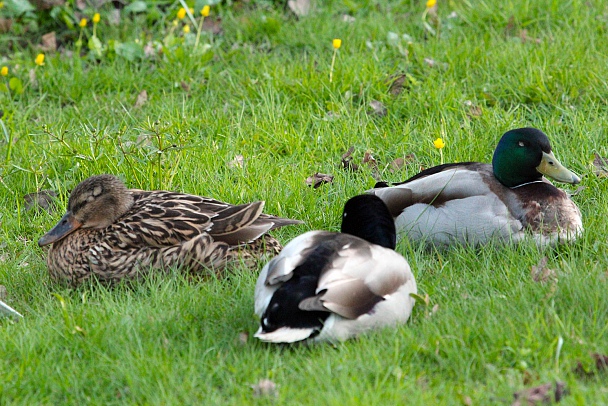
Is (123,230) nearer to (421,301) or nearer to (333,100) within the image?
(421,301)

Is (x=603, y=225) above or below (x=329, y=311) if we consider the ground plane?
below

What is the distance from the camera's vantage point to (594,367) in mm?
3645

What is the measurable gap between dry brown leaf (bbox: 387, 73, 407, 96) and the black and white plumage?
10.3 feet

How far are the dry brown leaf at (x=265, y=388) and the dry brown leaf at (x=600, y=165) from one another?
128 inches

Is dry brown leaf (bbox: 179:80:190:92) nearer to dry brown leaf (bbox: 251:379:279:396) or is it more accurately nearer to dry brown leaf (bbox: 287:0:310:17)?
dry brown leaf (bbox: 287:0:310:17)

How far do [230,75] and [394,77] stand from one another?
4.86 feet

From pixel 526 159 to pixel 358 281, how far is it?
198cm

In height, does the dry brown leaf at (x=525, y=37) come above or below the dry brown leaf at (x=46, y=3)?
below

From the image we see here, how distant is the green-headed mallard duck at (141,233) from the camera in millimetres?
5082

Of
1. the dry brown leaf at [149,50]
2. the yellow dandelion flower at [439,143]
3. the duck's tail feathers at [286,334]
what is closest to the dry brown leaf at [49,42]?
the dry brown leaf at [149,50]

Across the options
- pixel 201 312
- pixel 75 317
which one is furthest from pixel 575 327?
pixel 75 317

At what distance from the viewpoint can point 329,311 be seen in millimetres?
3949

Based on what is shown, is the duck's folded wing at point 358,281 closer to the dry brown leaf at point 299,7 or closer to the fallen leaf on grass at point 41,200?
the fallen leaf on grass at point 41,200

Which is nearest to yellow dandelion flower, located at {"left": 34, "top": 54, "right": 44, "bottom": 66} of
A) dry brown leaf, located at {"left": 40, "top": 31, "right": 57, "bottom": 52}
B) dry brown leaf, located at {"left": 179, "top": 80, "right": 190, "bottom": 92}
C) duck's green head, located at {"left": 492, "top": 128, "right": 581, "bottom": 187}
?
dry brown leaf, located at {"left": 40, "top": 31, "right": 57, "bottom": 52}
